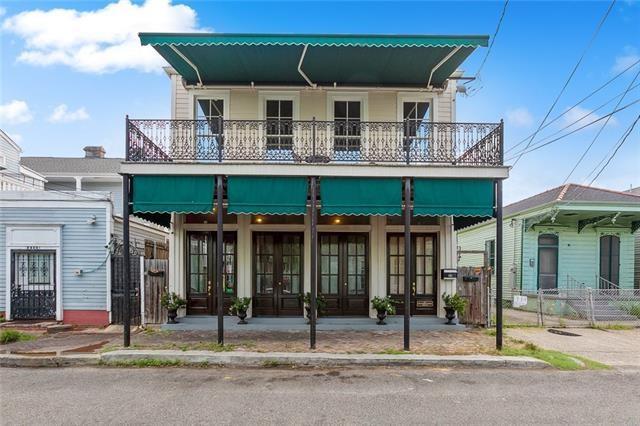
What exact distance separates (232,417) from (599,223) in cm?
1523

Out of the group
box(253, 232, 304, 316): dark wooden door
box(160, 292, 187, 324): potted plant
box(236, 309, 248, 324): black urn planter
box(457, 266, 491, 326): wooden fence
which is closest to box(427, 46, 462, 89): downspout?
box(457, 266, 491, 326): wooden fence

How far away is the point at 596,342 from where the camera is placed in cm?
930

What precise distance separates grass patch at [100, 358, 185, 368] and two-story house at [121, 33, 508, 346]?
4.51 ft

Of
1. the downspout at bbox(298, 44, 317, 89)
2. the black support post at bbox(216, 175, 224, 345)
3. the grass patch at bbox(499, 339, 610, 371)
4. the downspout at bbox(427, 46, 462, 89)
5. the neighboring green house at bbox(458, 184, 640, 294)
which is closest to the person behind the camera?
the grass patch at bbox(499, 339, 610, 371)

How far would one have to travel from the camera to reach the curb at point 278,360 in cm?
729

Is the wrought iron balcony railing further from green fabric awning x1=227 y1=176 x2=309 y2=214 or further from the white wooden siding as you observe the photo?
the white wooden siding

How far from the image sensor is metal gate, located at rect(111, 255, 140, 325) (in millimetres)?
10688

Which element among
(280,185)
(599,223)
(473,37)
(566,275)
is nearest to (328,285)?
(280,185)

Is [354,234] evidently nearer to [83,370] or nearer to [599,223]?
[83,370]

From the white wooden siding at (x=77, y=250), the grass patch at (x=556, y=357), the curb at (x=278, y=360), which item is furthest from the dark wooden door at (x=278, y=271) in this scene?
the grass patch at (x=556, y=357)

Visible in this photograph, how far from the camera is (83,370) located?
705 centimetres

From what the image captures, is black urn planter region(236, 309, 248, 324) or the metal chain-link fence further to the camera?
the metal chain-link fence

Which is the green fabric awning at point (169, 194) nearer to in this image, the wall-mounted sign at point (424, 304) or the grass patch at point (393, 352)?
the grass patch at point (393, 352)

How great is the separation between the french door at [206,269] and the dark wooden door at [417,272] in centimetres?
451
